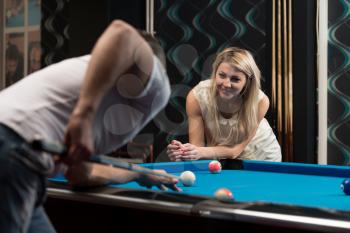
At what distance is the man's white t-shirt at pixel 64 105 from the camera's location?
1188 millimetres

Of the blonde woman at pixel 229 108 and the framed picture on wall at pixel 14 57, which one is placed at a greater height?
the framed picture on wall at pixel 14 57

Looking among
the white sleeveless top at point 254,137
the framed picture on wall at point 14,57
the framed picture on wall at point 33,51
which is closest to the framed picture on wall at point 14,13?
the framed picture on wall at point 14,57

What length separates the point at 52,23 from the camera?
19.4 ft

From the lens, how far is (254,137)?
3.45 m

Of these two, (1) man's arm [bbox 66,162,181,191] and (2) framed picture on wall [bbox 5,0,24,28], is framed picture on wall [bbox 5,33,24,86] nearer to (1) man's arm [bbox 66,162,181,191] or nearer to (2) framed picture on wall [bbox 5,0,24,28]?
(2) framed picture on wall [bbox 5,0,24,28]

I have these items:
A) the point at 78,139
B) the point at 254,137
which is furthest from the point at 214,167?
the point at 78,139

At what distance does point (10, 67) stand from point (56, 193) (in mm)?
5350

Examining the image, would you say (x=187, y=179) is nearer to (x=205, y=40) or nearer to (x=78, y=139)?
(x=78, y=139)

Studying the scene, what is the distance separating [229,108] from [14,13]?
424 centimetres

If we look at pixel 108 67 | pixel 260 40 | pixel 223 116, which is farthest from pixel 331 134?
pixel 108 67

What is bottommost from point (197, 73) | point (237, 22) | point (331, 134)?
point (331, 134)

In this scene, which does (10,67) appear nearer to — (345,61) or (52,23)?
(52,23)

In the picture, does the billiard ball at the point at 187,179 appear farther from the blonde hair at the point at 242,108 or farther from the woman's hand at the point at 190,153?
the blonde hair at the point at 242,108

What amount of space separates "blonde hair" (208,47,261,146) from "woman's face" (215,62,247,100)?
0.10 feet
